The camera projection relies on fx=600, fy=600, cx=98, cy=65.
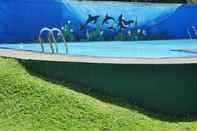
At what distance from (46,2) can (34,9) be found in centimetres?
49

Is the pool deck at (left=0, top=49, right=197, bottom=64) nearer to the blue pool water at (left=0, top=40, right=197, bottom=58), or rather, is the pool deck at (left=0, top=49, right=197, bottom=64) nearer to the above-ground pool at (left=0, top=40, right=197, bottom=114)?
the above-ground pool at (left=0, top=40, right=197, bottom=114)

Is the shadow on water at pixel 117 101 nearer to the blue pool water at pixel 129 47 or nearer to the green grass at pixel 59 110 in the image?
the green grass at pixel 59 110

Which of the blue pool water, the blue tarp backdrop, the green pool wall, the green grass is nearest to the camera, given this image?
the green grass

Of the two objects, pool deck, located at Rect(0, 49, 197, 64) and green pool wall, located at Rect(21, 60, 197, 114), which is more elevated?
pool deck, located at Rect(0, 49, 197, 64)

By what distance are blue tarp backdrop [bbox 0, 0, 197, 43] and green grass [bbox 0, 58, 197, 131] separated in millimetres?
7070

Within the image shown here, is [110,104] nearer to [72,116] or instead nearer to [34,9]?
[72,116]

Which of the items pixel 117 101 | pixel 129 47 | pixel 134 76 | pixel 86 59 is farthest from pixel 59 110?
pixel 129 47

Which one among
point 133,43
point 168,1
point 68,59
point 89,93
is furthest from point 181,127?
point 168,1

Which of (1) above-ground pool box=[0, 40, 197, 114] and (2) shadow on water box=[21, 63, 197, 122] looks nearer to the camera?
(2) shadow on water box=[21, 63, 197, 122]

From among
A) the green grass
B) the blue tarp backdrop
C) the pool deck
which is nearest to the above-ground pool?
the pool deck

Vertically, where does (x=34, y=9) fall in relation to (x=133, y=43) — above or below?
above

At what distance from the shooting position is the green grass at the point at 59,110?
788 cm

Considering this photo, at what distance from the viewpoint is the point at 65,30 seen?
17.0 meters

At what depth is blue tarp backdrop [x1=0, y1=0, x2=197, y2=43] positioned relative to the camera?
15.9 meters
